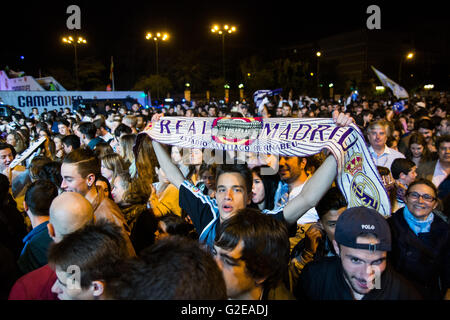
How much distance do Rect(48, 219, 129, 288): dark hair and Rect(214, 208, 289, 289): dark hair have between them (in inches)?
23.8

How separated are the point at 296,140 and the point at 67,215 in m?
1.97

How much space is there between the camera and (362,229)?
6.64ft

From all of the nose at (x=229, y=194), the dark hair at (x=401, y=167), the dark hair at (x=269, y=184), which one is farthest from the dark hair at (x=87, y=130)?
the dark hair at (x=401, y=167)

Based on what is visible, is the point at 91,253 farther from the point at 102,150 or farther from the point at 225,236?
the point at 102,150

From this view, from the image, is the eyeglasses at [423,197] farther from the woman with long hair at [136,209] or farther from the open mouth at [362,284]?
the woman with long hair at [136,209]

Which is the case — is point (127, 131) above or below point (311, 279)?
above

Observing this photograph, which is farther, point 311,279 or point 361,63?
point 361,63

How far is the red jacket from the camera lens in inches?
79.8

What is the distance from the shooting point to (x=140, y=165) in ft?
13.5

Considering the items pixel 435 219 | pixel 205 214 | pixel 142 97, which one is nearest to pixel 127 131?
pixel 205 214

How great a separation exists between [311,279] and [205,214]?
1059mm

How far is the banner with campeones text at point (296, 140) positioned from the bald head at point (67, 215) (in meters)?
1.23
